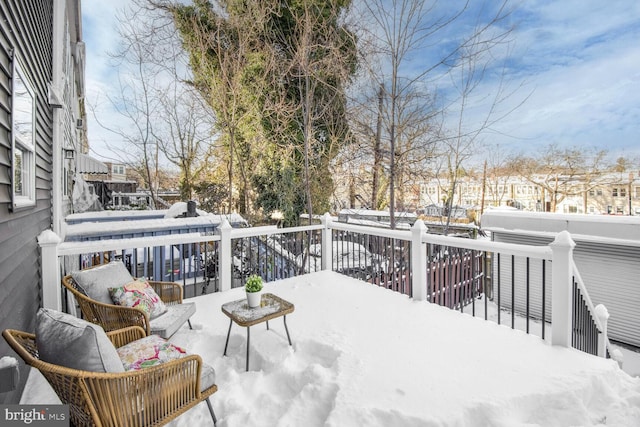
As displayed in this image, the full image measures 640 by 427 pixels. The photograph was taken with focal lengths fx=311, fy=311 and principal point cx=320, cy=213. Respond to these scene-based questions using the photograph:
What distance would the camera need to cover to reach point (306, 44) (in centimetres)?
583

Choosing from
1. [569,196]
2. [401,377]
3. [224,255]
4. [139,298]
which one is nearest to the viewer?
[401,377]

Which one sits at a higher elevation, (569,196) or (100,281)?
(569,196)

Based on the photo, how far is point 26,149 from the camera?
8.41ft

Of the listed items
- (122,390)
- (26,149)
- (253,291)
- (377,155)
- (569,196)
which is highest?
(377,155)

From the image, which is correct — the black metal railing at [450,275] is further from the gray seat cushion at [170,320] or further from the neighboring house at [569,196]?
the neighboring house at [569,196]

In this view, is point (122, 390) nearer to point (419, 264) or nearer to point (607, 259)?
point (419, 264)

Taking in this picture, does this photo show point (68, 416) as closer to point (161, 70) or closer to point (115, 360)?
point (115, 360)

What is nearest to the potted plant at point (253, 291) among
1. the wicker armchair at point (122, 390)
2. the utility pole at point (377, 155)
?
the wicker armchair at point (122, 390)

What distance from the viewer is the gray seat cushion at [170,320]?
269cm

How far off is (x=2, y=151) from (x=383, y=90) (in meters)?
5.03

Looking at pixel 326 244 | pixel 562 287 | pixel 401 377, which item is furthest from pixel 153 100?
pixel 562 287

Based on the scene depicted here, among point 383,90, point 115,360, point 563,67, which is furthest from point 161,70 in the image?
point 563,67

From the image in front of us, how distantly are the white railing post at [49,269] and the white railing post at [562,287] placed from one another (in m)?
4.65

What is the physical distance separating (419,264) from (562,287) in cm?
147
